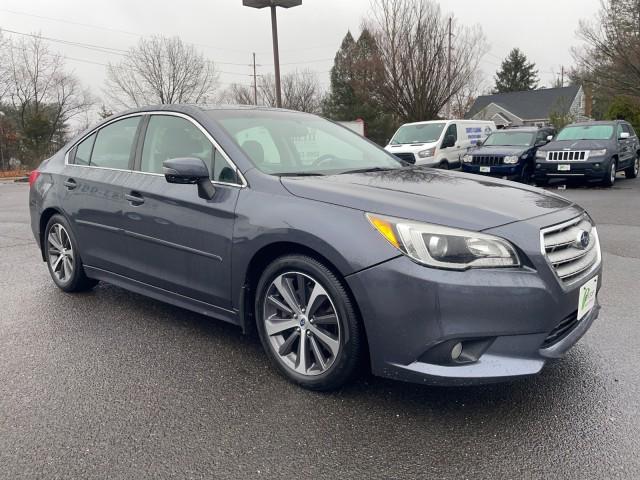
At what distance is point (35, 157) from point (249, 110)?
34012mm

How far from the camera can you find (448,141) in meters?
14.7

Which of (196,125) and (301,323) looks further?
(196,125)

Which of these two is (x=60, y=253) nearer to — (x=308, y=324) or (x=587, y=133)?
(x=308, y=324)

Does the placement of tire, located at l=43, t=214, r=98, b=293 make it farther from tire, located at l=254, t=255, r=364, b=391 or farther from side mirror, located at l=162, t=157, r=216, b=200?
tire, located at l=254, t=255, r=364, b=391

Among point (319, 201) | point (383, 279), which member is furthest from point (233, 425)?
point (319, 201)

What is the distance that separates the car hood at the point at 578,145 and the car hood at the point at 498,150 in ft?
1.63

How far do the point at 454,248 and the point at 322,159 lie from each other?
4.73 feet

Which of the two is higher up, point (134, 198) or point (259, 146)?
point (259, 146)

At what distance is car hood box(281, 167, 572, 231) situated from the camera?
2.59 meters

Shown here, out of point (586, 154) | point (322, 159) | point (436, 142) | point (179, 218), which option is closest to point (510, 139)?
point (436, 142)

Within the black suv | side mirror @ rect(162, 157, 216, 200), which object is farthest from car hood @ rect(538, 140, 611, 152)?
side mirror @ rect(162, 157, 216, 200)

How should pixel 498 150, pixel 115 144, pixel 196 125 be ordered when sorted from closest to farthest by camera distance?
1. pixel 196 125
2. pixel 115 144
3. pixel 498 150

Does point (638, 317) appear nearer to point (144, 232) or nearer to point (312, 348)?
point (312, 348)

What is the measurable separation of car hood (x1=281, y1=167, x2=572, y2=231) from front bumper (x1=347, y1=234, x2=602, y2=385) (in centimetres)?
27
